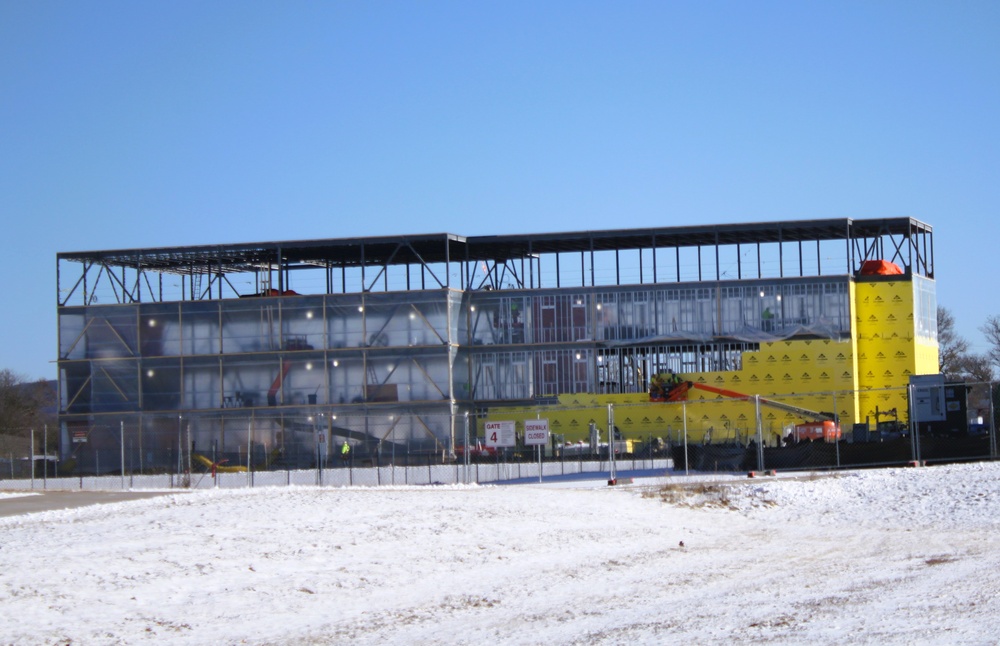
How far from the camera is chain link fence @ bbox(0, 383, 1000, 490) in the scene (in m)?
48.5

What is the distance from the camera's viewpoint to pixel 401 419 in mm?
66875

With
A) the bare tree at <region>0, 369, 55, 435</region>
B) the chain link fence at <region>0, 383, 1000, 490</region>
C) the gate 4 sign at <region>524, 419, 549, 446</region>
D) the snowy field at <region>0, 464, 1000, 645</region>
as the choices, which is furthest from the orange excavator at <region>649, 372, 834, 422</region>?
the bare tree at <region>0, 369, 55, 435</region>

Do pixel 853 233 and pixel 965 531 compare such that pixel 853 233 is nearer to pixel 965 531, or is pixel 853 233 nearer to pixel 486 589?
pixel 965 531

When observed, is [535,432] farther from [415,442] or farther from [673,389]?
[415,442]

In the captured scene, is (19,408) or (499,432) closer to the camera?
(499,432)

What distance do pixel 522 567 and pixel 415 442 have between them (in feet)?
150

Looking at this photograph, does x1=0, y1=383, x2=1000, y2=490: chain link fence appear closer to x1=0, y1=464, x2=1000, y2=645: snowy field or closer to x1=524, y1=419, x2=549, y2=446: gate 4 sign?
x1=524, y1=419, x2=549, y2=446: gate 4 sign

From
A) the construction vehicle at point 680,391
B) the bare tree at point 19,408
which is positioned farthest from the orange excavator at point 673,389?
the bare tree at point 19,408

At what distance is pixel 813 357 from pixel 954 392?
25033 mm

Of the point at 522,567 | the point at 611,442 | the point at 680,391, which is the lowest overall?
the point at 522,567

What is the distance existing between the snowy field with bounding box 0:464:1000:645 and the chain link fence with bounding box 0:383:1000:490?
15.3 metres

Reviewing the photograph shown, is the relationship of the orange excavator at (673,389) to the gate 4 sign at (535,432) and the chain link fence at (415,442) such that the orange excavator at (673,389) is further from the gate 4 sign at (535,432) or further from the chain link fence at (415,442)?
the gate 4 sign at (535,432)

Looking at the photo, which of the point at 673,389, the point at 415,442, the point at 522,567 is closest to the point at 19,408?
the point at 415,442

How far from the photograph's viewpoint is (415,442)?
6544cm
